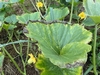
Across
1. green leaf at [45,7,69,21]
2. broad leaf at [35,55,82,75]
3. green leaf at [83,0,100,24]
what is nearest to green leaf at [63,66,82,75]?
broad leaf at [35,55,82,75]

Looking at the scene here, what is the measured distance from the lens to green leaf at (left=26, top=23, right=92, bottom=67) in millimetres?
Answer: 994

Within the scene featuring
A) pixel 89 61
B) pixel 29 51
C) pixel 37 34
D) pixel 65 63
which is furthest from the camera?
pixel 29 51

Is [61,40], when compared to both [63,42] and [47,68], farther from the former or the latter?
[47,68]

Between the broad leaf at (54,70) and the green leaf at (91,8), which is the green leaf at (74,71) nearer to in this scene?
the broad leaf at (54,70)

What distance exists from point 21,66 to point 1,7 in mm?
406

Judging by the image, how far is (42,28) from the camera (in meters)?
1.10

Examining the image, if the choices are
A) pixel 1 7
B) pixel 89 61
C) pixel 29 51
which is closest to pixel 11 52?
pixel 29 51

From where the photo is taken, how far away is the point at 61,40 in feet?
3.67

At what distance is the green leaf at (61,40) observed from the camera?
0.99 meters

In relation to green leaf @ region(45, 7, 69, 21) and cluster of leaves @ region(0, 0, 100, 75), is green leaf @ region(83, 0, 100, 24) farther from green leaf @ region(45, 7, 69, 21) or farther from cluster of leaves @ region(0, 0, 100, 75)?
green leaf @ region(45, 7, 69, 21)

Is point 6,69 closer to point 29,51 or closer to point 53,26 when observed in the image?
point 29,51

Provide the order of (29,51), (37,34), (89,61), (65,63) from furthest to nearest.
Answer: (29,51)
(89,61)
(37,34)
(65,63)

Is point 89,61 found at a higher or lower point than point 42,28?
lower

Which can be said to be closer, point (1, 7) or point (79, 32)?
point (79, 32)
